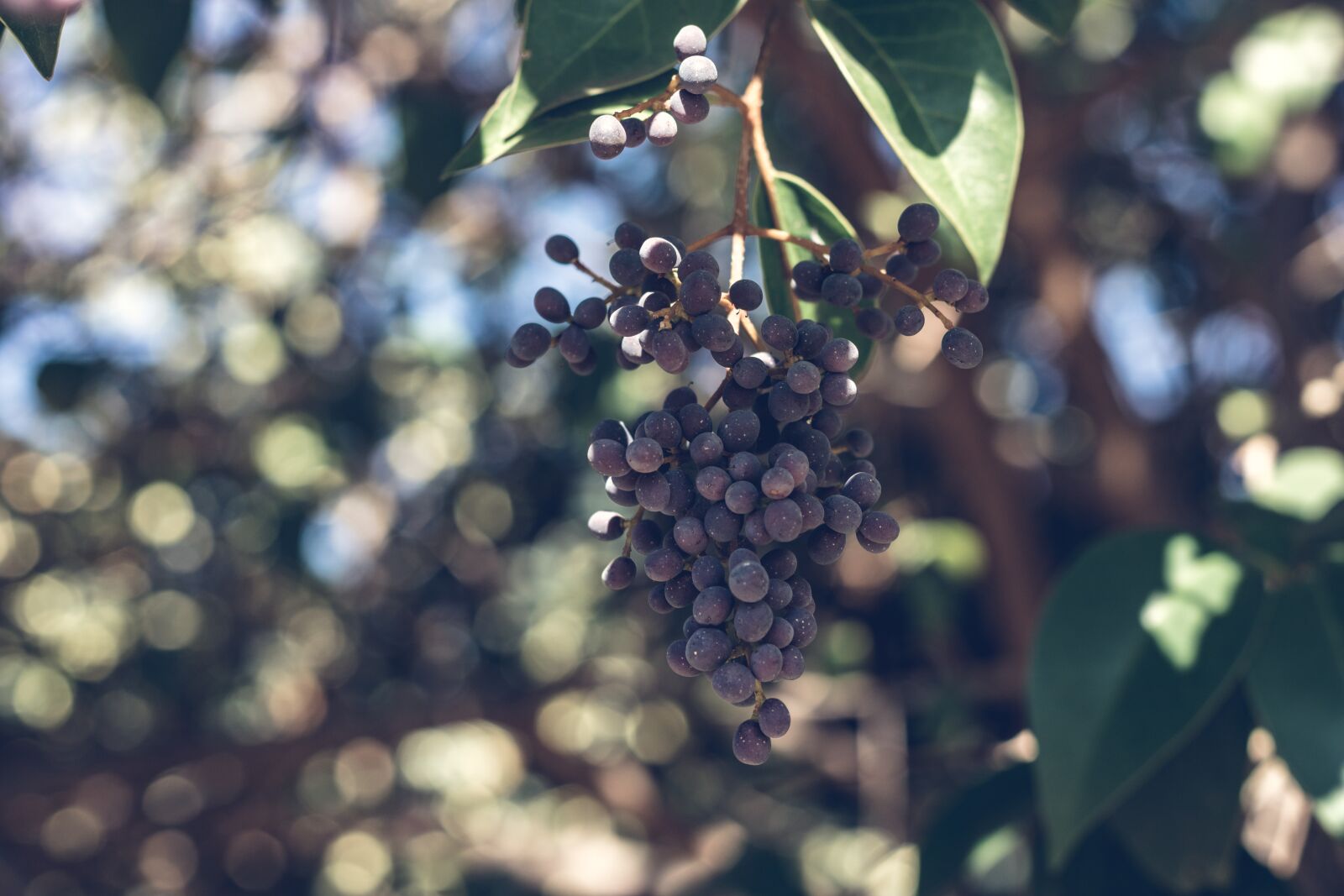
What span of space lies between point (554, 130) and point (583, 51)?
0.18 feet

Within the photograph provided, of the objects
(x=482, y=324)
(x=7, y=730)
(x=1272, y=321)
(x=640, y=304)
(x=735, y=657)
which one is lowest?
(x=7, y=730)

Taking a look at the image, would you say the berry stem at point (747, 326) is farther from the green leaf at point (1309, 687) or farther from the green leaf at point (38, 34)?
the green leaf at point (1309, 687)

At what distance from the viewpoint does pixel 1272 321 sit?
1.95 meters


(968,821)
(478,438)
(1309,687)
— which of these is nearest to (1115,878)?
(968,821)

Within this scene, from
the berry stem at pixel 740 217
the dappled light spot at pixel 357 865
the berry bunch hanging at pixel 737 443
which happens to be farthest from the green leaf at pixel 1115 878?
the dappled light spot at pixel 357 865

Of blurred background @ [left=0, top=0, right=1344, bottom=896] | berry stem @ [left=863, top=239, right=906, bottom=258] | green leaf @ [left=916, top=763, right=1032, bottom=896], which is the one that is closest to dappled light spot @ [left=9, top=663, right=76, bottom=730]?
blurred background @ [left=0, top=0, right=1344, bottom=896]

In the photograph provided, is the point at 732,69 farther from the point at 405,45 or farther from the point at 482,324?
the point at 482,324

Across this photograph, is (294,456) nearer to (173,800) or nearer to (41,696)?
(173,800)

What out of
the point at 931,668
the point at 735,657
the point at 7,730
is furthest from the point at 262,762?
the point at 735,657

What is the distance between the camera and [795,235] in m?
0.79

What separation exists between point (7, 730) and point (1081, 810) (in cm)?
277

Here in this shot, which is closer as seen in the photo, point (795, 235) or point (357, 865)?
point (795, 235)

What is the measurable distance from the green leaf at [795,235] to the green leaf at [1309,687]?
1.78 feet

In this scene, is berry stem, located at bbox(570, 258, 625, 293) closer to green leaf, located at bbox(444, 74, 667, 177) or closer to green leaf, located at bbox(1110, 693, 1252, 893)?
green leaf, located at bbox(444, 74, 667, 177)
